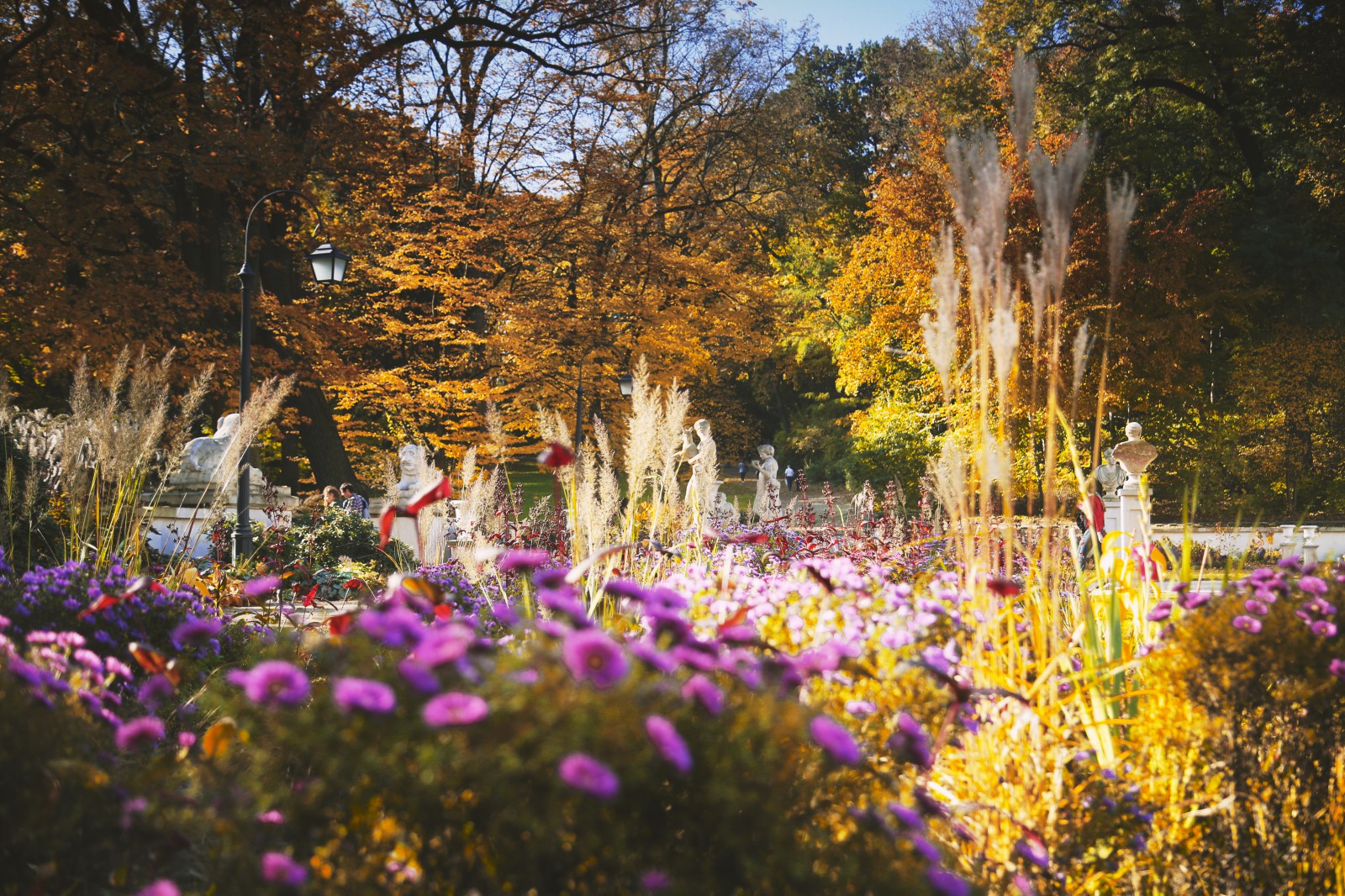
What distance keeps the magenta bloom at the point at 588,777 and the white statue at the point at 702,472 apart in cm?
404

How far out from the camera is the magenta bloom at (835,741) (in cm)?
127

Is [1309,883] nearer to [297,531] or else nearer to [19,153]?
[297,531]

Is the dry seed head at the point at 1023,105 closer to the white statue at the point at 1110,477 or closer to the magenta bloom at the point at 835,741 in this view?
the magenta bloom at the point at 835,741

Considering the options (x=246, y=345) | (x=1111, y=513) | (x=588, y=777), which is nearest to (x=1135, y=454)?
(x=1111, y=513)

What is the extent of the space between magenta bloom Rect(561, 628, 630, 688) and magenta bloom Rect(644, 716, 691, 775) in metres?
0.08

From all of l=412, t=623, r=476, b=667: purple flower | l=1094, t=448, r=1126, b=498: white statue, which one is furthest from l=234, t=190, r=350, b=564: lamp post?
l=1094, t=448, r=1126, b=498: white statue

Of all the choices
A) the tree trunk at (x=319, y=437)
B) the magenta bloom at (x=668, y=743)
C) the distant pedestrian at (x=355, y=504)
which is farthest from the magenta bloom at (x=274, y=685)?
the tree trunk at (x=319, y=437)

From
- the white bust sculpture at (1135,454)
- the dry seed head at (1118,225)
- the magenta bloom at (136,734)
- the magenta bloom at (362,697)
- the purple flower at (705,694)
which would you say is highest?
the dry seed head at (1118,225)

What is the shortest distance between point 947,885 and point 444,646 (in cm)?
75

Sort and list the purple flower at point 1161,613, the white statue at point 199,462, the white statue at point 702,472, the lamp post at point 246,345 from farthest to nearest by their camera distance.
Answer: the white statue at point 199,462
the lamp post at point 246,345
the white statue at point 702,472
the purple flower at point 1161,613

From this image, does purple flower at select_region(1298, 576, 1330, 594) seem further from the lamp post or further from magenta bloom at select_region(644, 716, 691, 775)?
the lamp post

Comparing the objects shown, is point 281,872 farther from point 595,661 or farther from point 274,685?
point 595,661

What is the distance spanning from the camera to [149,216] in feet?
41.6

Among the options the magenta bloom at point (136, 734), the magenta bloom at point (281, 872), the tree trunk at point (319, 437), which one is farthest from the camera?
the tree trunk at point (319, 437)
